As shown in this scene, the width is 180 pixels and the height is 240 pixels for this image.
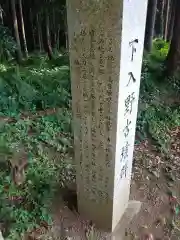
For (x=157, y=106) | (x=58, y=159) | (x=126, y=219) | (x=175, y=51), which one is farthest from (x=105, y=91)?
(x=175, y=51)

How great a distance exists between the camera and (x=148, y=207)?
3.64 m

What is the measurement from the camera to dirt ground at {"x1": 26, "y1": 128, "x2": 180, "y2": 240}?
3199 millimetres

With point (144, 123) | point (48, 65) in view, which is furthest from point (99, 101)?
point (48, 65)

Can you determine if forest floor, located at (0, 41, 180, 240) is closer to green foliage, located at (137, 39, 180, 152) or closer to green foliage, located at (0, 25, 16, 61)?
green foliage, located at (137, 39, 180, 152)

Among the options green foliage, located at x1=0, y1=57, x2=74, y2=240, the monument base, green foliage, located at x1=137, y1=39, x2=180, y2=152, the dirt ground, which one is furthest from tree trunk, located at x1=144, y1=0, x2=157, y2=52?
the monument base

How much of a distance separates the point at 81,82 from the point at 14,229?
183 centimetres

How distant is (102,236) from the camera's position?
3.17 metres

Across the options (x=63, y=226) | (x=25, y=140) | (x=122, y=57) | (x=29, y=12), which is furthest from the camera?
(x=29, y=12)

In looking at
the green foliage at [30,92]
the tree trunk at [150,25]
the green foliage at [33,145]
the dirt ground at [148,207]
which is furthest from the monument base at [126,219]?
the tree trunk at [150,25]

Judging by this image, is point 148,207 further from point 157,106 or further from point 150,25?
point 150,25

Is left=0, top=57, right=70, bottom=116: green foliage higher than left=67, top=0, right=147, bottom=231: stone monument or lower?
lower

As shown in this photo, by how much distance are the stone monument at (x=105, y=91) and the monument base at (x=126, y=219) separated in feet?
0.56

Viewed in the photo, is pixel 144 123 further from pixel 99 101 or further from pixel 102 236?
pixel 99 101

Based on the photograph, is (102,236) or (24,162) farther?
(24,162)
